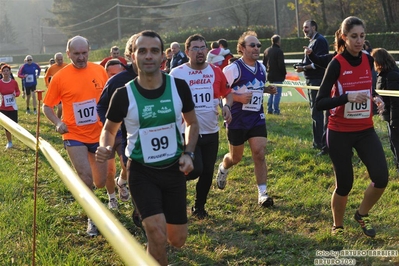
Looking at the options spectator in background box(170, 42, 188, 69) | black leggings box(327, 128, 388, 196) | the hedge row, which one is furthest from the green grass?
the hedge row

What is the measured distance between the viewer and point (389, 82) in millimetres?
8047

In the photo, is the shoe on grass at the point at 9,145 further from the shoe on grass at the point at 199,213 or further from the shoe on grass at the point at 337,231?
the shoe on grass at the point at 337,231

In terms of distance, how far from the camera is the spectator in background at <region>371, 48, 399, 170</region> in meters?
7.98

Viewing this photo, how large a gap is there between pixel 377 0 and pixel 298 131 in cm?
3223

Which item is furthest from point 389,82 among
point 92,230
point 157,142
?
point 157,142

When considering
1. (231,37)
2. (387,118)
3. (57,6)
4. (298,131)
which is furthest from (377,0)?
(57,6)

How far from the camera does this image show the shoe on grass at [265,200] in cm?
708

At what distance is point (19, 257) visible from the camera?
5.53 meters

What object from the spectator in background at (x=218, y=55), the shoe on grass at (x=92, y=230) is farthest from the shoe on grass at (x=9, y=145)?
the shoe on grass at (x=92, y=230)

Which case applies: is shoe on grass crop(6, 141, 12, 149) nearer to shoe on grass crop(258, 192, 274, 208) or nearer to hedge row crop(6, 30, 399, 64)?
shoe on grass crop(258, 192, 274, 208)

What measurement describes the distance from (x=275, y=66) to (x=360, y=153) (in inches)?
394

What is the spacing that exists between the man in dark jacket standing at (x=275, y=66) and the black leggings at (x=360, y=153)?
9573mm

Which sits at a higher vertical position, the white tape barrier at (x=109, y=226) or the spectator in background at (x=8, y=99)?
the spectator in background at (x=8, y=99)

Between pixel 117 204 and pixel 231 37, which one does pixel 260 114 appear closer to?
pixel 117 204
